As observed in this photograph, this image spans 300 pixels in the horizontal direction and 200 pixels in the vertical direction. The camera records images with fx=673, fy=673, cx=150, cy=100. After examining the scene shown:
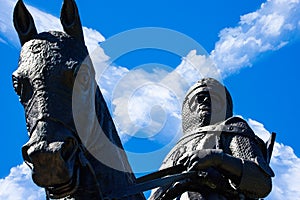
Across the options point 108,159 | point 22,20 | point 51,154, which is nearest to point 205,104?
point 108,159

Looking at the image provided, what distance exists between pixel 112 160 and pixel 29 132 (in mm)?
713

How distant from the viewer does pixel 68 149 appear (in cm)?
375

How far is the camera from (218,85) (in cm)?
688

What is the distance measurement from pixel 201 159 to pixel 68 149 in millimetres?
1825

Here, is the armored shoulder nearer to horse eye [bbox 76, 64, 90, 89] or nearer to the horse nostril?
horse eye [bbox 76, 64, 90, 89]

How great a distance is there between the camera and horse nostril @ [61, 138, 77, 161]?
3695mm

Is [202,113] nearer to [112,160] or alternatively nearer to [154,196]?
[154,196]

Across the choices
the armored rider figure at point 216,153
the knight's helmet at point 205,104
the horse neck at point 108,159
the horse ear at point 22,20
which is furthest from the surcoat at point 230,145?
the horse ear at point 22,20

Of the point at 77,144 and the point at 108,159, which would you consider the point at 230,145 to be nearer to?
the point at 108,159

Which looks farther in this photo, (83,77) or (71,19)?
A: (71,19)

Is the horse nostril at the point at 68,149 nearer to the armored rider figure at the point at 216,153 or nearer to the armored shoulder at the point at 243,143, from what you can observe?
the armored rider figure at the point at 216,153

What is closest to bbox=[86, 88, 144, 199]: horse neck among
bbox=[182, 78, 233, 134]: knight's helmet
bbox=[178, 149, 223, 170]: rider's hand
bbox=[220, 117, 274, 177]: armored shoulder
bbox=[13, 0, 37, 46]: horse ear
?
bbox=[13, 0, 37, 46]: horse ear

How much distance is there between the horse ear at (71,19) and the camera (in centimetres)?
436

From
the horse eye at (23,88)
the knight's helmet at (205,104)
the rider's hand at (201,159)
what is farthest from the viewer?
the knight's helmet at (205,104)
